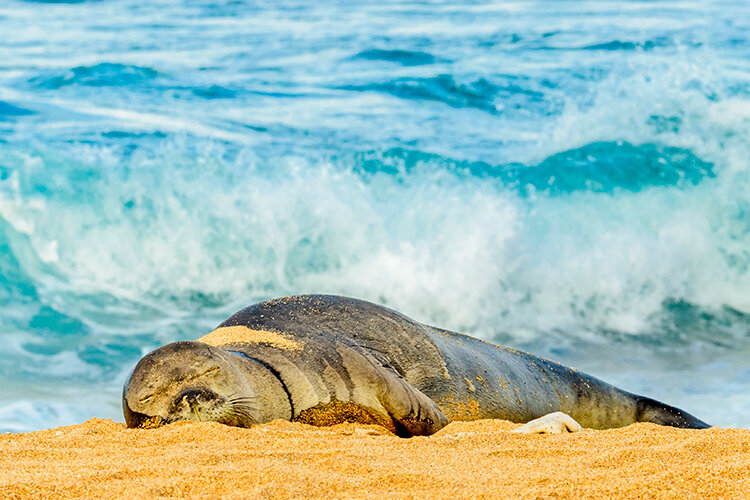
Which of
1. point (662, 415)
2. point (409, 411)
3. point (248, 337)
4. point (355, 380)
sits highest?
point (248, 337)

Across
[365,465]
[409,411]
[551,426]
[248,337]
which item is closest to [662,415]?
[409,411]

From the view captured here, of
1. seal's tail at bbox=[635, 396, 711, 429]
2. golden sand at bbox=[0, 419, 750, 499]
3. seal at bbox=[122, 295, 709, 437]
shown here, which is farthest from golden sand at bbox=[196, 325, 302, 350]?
seal's tail at bbox=[635, 396, 711, 429]

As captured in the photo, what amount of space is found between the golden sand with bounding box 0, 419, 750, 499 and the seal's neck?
0.41m

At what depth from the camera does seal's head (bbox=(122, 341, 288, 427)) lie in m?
3.88

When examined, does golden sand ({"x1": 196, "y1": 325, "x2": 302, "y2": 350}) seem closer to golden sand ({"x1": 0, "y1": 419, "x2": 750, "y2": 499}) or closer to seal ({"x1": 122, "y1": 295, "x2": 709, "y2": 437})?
seal ({"x1": 122, "y1": 295, "x2": 709, "y2": 437})

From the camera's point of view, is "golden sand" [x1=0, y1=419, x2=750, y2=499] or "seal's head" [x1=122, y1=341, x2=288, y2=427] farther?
"seal's head" [x1=122, y1=341, x2=288, y2=427]

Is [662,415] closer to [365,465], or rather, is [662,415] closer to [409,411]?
[409,411]

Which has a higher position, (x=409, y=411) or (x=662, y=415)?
(x=409, y=411)

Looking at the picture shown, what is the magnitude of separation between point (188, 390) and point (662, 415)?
151 inches

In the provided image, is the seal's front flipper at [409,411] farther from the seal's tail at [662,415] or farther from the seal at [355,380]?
the seal's tail at [662,415]

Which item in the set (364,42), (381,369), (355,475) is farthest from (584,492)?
(364,42)

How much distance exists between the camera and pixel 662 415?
634cm

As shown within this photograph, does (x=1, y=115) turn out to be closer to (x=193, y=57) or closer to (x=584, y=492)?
(x=193, y=57)

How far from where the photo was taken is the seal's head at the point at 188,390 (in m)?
3.88
